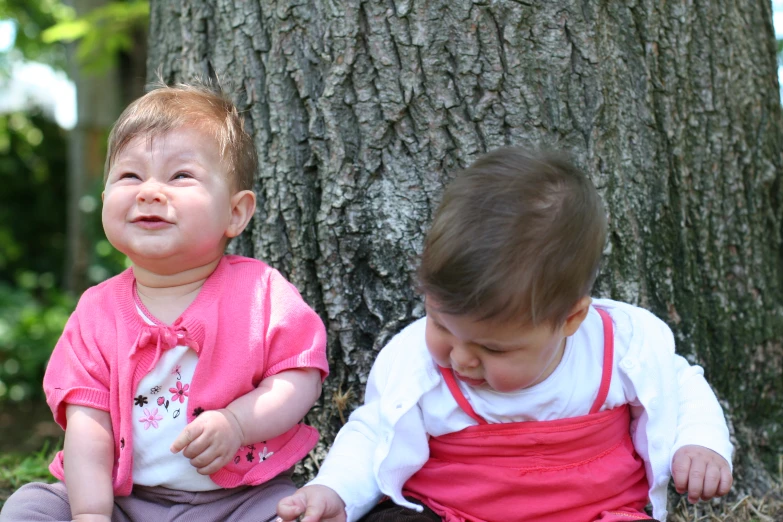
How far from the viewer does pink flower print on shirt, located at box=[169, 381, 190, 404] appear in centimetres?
209

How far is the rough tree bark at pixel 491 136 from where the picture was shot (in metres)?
2.46

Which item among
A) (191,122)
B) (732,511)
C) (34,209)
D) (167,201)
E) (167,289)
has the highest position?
→ (191,122)

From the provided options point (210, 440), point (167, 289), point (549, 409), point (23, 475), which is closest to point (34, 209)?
point (23, 475)

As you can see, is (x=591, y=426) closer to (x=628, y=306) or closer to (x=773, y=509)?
(x=628, y=306)

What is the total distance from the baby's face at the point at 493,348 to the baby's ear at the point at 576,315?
0.02m

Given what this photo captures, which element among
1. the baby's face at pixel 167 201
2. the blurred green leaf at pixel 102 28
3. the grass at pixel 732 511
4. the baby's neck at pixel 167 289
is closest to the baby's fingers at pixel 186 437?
the baby's neck at pixel 167 289

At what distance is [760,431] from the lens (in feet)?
9.15

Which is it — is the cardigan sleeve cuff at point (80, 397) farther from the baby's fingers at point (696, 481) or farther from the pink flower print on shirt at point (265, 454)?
the baby's fingers at point (696, 481)

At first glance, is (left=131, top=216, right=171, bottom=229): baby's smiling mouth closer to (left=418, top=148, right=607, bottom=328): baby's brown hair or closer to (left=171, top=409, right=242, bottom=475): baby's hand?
(left=171, top=409, right=242, bottom=475): baby's hand

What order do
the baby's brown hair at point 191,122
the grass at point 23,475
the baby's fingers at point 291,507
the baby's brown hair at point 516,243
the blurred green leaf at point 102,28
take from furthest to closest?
the blurred green leaf at point 102,28 < the grass at point 23,475 < the baby's brown hair at point 191,122 < the baby's fingers at point 291,507 < the baby's brown hair at point 516,243

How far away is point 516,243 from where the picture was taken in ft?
5.84

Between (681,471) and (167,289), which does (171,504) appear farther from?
(681,471)

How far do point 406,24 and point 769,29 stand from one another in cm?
144

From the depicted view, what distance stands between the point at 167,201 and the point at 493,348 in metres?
0.91
